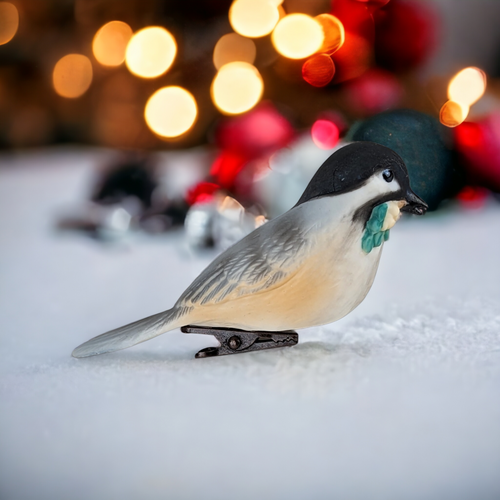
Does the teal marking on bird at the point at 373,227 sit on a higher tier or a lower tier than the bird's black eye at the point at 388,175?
lower

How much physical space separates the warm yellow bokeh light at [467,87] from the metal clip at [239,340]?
1.23 ft

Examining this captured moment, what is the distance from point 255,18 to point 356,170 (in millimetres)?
598

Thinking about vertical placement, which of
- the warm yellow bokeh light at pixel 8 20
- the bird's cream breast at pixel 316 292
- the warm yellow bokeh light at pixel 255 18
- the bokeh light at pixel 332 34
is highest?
the warm yellow bokeh light at pixel 8 20

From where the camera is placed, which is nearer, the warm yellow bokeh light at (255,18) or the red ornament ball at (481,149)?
the red ornament ball at (481,149)

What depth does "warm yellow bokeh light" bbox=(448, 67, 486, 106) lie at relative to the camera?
2.35ft

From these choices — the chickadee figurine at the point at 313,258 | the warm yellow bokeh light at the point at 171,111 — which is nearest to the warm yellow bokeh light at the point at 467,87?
the chickadee figurine at the point at 313,258

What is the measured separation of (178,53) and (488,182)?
51 centimetres

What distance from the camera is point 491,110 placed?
2.38 feet

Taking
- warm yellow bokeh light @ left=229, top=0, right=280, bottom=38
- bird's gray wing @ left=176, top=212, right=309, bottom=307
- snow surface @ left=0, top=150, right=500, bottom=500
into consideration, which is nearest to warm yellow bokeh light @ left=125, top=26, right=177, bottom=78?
warm yellow bokeh light @ left=229, top=0, right=280, bottom=38

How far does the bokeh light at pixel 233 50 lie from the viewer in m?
0.95

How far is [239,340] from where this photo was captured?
464 mm

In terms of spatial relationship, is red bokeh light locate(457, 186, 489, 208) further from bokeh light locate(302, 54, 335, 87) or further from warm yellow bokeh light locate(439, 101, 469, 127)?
bokeh light locate(302, 54, 335, 87)

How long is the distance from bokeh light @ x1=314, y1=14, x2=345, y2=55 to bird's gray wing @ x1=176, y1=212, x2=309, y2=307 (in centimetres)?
46

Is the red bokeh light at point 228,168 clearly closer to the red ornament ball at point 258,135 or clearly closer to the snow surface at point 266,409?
the red ornament ball at point 258,135
